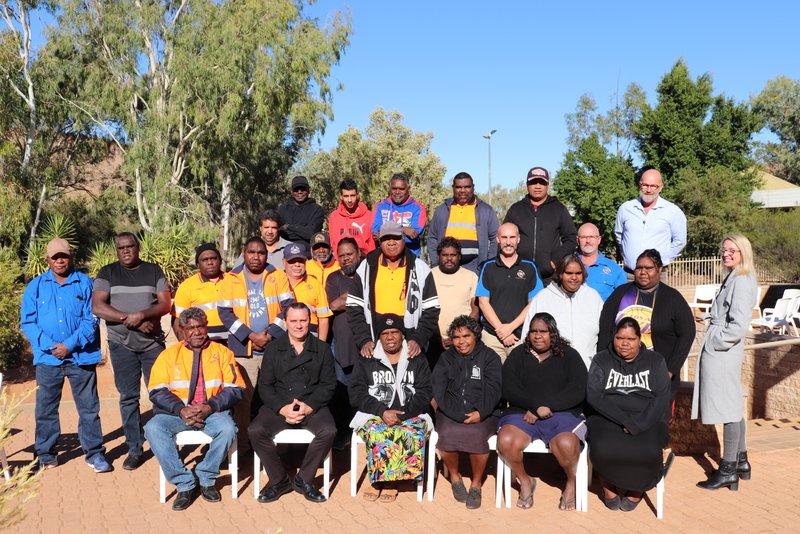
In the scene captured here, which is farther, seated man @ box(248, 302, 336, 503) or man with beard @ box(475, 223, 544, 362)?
man with beard @ box(475, 223, 544, 362)

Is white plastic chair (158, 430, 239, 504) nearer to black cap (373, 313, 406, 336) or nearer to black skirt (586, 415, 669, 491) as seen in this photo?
black cap (373, 313, 406, 336)

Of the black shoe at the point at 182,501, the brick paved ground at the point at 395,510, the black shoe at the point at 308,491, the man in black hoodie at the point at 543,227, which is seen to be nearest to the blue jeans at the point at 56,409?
the brick paved ground at the point at 395,510

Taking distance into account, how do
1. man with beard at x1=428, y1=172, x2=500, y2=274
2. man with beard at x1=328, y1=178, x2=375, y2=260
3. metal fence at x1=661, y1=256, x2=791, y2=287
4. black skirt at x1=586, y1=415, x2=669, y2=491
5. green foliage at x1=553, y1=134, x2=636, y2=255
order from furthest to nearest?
green foliage at x1=553, y1=134, x2=636, y2=255, metal fence at x1=661, y1=256, x2=791, y2=287, man with beard at x1=328, y1=178, x2=375, y2=260, man with beard at x1=428, y1=172, x2=500, y2=274, black skirt at x1=586, y1=415, x2=669, y2=491

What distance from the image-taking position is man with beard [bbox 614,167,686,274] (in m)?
6.17

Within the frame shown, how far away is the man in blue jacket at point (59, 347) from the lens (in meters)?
5.99

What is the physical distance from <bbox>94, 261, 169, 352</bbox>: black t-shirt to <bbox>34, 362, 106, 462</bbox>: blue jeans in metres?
0.45

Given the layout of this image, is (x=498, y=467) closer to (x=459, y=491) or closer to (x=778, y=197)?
(x=459, y=491)

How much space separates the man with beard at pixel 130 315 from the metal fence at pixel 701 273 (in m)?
22.4

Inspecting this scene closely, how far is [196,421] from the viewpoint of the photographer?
5223mm

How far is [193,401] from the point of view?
5387 millimetres

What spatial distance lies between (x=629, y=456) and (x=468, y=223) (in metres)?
2.79

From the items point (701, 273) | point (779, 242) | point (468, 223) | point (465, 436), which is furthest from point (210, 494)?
point (779, 242)

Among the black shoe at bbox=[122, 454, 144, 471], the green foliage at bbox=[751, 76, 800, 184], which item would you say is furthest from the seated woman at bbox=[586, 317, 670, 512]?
the green foliage at bbox=[751, 76, 800, 184]

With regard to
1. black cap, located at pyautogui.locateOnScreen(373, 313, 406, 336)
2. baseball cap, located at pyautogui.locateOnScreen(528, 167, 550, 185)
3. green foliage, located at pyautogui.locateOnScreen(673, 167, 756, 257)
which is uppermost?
green foliage, located at pyautogui.locateOnScreen(673, 167, 756, 257)
